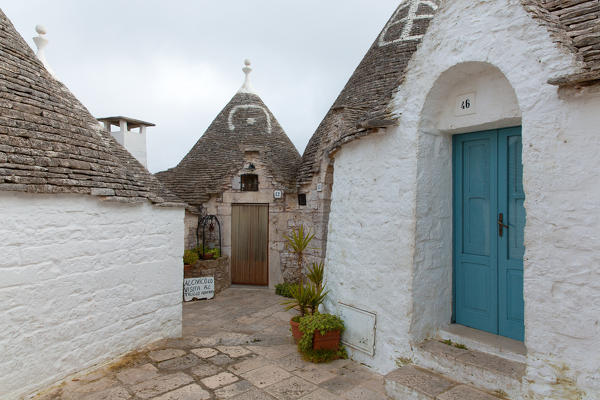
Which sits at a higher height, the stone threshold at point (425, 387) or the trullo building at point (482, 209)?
the trullo building at point (482, 209)

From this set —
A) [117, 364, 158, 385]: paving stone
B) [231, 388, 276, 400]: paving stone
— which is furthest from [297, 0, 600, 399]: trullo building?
[117, 364, 158, 385]: paving stone

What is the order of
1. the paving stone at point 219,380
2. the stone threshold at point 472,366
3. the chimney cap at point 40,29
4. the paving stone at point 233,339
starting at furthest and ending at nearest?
the chimney cap at point 40,29, the paving stone at point 233,339, the paving stone at point 219,380, the stone threshold at point 472,366

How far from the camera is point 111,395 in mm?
3965

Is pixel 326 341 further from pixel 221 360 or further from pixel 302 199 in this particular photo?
pixel 302 199

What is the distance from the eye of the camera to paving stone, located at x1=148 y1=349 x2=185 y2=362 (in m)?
4.96

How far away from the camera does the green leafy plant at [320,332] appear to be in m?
4.76

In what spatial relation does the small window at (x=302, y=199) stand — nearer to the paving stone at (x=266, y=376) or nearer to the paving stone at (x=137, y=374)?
the paving stone at (x=266, y=376)

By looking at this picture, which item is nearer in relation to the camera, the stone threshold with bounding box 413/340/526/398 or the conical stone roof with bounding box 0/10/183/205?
the stone threshold with bounding box 413/340/526/398

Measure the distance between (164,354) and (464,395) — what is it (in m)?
3.64

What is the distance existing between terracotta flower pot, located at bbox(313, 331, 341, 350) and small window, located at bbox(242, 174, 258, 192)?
6183 mm

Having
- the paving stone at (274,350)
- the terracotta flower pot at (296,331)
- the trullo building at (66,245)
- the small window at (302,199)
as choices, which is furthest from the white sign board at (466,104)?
the small window at (302,199)

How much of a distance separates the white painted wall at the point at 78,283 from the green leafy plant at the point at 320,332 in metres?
2.18

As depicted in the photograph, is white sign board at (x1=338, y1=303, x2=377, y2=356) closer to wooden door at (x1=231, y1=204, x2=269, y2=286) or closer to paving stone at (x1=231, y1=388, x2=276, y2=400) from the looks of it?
paving stone at (x1=231, y1=388, x2=276, y2=400)

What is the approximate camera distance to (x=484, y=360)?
3566 mm
